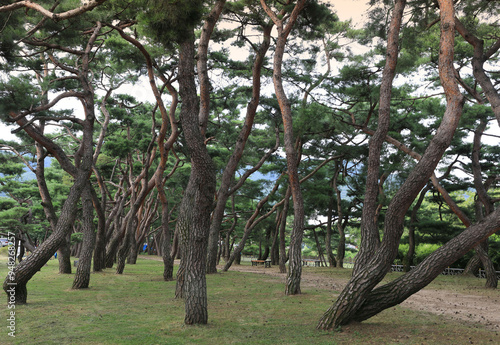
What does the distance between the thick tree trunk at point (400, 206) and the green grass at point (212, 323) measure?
27cm

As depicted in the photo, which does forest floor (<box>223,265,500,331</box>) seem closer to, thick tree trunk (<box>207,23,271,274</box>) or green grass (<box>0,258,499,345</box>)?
green grass (<box>0,258,499,345</box>)

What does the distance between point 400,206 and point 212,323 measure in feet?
10.2

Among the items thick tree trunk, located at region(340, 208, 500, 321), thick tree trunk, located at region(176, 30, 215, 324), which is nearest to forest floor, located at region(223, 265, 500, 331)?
thick tree trunk, located at region(340, 208, 500, 321)

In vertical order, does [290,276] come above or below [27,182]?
below

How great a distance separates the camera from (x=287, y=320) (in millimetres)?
6004

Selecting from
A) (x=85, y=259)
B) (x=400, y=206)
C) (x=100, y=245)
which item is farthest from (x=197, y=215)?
(x=100, y=245)

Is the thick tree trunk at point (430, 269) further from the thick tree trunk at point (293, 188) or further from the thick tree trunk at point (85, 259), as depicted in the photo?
the thick tree trunk at point (85, 259)

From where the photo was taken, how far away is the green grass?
4.70 metres

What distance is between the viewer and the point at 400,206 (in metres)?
5.08

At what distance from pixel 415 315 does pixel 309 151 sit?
11578mm

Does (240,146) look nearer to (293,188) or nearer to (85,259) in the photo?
(293,188)

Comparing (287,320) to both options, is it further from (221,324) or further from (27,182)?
(27,182)

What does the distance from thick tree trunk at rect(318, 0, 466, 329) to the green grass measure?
0.27 meters

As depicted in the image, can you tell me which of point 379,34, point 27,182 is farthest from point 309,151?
point 27,182
